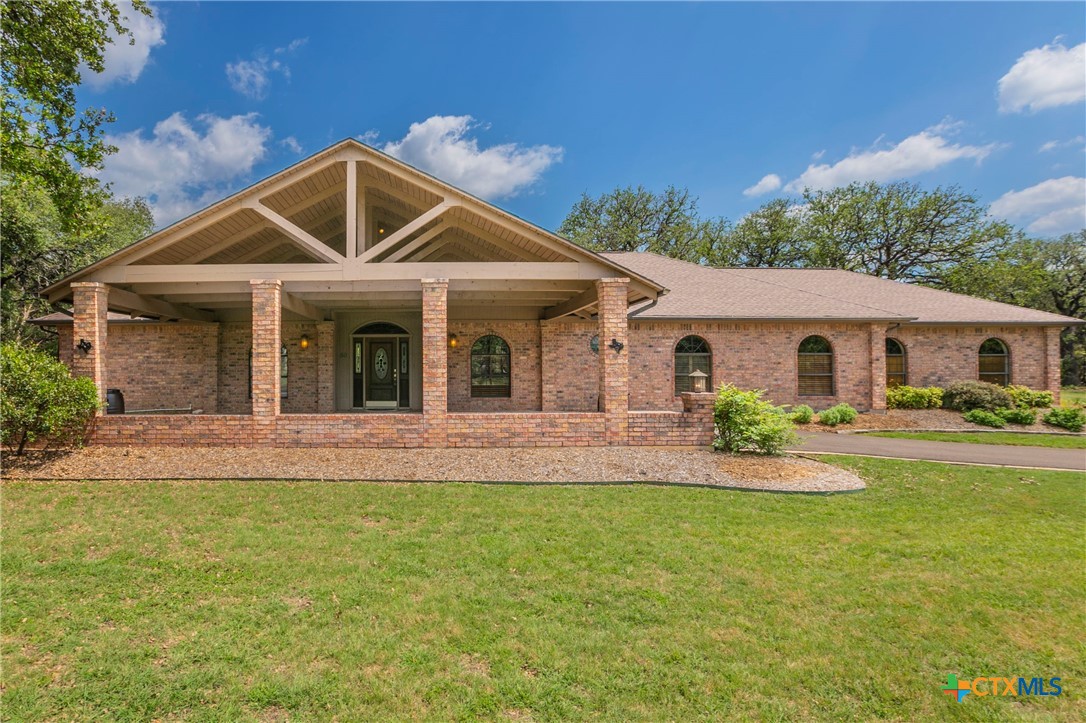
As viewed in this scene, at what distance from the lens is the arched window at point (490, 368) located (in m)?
13.2

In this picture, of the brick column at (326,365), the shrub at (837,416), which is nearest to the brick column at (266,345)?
the brick column at (326,365)

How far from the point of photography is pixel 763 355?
13375mm

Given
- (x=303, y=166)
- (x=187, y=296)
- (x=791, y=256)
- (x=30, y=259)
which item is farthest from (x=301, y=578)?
(x=791, y=256)

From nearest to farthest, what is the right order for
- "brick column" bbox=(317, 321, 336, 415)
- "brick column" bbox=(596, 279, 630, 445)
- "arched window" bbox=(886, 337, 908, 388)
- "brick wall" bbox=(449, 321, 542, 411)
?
"brick column" bbox=(596, 279, 630, 445) → "brick column" bbox=(317, 321, 336, 415) → "brick wall" bbox=(449, 321, 542, 411) → "arched window" bbox=(886, 337, 908, 388)

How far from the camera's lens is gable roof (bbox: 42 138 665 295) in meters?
8.07

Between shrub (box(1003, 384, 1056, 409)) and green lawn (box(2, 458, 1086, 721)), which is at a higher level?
shrub (box(1003, 384, 1056, 409))

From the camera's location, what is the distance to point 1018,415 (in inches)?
484

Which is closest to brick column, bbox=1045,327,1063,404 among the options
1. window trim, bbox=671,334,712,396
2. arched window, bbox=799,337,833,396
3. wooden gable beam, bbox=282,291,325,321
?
arched window, bbox=799,337,833,396

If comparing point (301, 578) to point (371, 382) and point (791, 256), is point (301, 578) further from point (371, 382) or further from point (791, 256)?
point (791, 256)

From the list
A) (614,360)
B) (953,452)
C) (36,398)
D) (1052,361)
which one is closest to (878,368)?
(953,452)

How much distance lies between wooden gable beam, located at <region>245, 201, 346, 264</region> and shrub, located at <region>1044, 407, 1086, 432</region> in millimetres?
18179

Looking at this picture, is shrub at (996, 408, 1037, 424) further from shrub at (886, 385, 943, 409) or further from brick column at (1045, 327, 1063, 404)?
brick column at (1045, 327, 1063, 404)

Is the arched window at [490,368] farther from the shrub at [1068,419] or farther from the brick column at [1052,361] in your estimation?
the brick column at [1052,361]

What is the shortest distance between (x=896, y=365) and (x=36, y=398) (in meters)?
20.4
